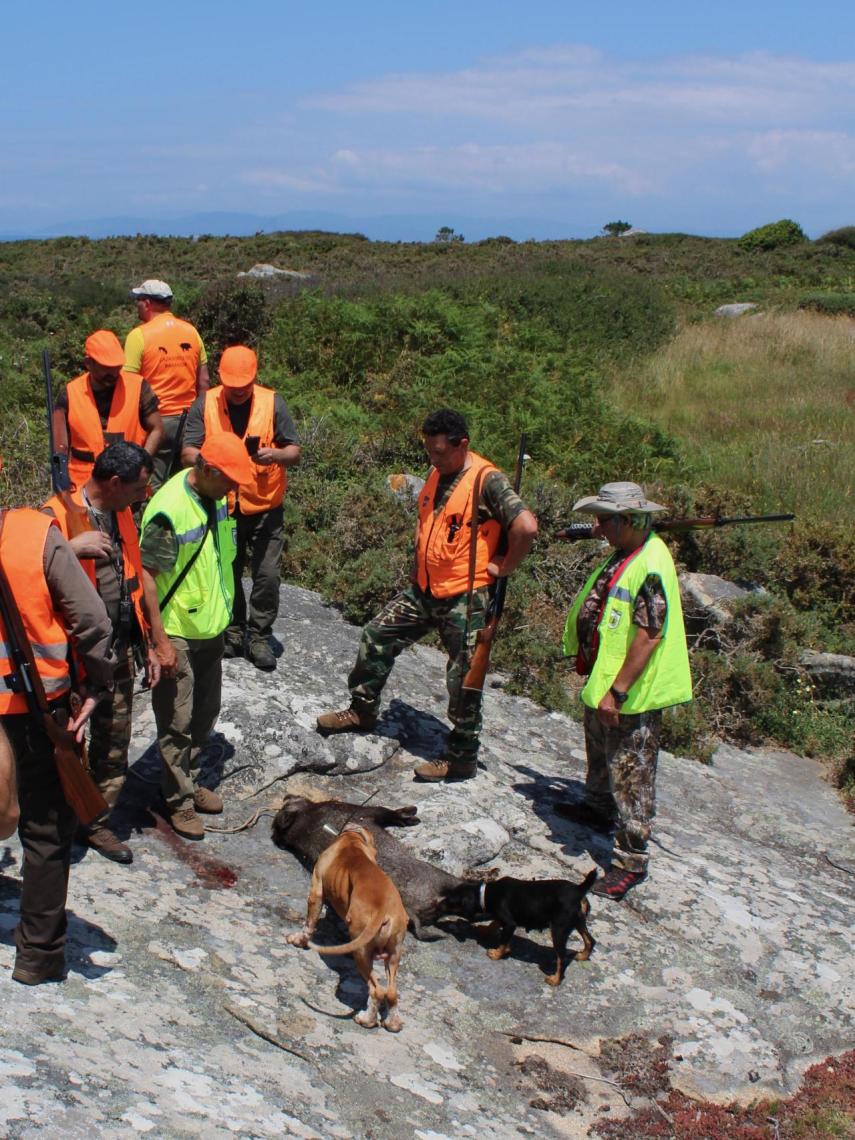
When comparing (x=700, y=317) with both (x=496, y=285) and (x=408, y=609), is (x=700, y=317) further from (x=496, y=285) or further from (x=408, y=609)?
(x=408, y=609)

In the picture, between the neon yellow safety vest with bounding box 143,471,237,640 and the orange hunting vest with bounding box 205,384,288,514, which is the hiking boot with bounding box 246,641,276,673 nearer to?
the orange hunting vest with bounding box 205,384,288,514

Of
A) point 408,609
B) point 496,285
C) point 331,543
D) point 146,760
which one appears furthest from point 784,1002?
point 496,285

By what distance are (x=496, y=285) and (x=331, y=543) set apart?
43.0 ft

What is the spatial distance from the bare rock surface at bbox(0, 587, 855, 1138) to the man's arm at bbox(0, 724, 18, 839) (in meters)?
0.63

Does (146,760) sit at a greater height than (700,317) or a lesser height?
lesser

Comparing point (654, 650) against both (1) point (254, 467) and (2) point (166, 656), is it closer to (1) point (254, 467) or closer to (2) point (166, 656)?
(2) point (166, 656)

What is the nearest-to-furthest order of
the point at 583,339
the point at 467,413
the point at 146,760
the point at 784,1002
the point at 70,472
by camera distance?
1. the point at 784,1002
2. the point at 146,760
3. the point at 70,472
4. the point at 467,413
5. the point at 583,339

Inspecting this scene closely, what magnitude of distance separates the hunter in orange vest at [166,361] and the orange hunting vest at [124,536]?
2921mm

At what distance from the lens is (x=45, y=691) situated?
3881mm

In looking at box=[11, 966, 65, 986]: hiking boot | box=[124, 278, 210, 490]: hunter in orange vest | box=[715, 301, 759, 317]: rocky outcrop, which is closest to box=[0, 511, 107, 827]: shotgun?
box=[11, 966, 65, 986]: hiking boot

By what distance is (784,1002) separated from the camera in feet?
16.6

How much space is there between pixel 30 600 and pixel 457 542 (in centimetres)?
282

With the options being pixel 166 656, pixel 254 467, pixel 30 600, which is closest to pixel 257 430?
pixel 254 467

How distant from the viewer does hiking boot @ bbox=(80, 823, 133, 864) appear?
5.14 m
